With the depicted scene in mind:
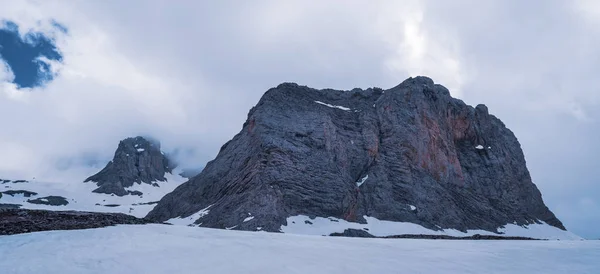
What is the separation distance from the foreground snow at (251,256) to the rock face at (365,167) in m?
33.8

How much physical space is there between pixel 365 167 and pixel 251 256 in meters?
59.8

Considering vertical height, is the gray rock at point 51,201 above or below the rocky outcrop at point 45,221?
above

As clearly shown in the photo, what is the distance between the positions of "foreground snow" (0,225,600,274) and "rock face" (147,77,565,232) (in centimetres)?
3383

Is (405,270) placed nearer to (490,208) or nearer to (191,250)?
(191,250)

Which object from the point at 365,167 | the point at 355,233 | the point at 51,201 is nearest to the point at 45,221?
the point at 355,233

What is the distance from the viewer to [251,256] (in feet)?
37.0

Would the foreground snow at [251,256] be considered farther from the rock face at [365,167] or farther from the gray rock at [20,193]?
the gray rock at [20,193]

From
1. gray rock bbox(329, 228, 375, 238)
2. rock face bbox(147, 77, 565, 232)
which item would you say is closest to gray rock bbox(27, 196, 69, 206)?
rock face bbox(147, 77, 565, 232)

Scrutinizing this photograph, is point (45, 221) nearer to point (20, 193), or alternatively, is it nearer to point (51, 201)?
point (51, 201)

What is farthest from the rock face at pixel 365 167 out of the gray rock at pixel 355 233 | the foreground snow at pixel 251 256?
the foreground snow at pixel 251 256

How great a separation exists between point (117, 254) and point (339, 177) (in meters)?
50.9

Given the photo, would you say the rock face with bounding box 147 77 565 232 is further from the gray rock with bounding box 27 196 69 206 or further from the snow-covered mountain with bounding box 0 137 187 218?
the gray rock with bounding box 27 196 69 206

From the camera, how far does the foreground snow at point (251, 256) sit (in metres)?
10.2

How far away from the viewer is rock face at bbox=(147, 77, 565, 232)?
5588cm
